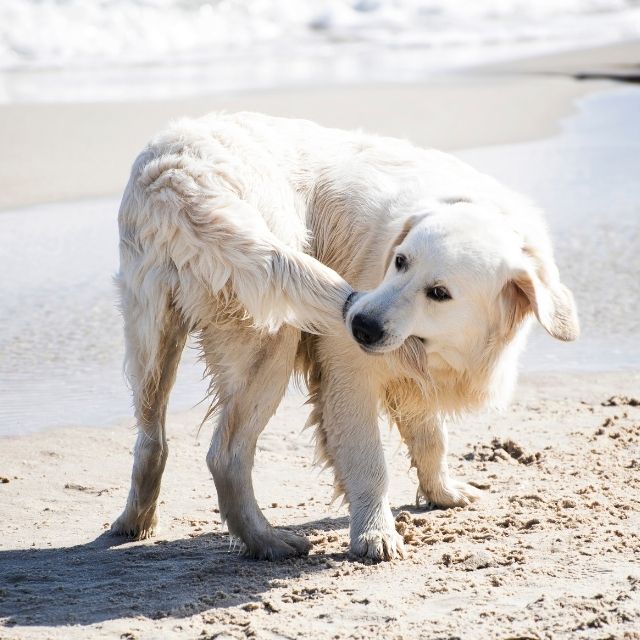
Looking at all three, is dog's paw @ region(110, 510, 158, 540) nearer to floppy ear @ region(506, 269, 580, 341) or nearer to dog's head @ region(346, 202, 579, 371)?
dog's head @ region(346, 202, 579, 371)

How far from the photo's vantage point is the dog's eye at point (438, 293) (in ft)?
13.7

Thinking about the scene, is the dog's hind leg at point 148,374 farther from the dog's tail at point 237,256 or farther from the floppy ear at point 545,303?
the floppy ear at point 545,303

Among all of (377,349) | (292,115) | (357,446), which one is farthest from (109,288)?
(292,115)

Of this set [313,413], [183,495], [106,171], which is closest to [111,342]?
[183,495]

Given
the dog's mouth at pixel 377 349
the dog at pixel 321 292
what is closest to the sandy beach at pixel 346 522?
the dog at pixel 321 292

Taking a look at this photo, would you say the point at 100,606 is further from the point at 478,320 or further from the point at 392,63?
the point at 392,63

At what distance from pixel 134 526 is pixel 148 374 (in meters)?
0.69

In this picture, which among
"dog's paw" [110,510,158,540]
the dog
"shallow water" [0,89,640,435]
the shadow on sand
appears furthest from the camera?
"shallow water" [0,89,640,435]

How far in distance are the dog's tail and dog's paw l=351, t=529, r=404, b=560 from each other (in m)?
0.89

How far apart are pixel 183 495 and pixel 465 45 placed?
57.1 ft

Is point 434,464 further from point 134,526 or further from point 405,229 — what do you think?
point 134,526

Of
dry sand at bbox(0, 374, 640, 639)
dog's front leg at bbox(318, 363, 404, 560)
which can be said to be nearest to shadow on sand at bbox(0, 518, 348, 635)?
dry sand at bbox(0, 374, 640, 639)

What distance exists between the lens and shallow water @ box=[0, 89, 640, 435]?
638 centimetres

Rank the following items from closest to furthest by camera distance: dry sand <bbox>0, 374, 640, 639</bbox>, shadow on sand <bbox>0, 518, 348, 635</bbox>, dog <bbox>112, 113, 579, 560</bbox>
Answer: dry sand <bbox>0, 374, 640, 639</bbox>
shadow on sand <bbox>0, 518, 348, 635</bbox>
dog <bbox>112, 113, 579, 560</bbox>
